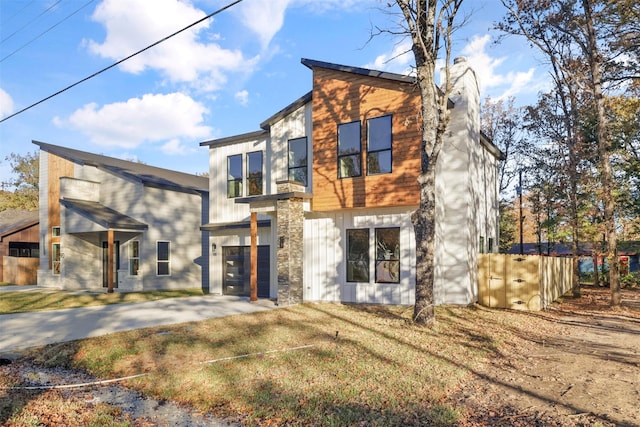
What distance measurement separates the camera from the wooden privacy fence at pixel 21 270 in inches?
914

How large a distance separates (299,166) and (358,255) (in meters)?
3.77

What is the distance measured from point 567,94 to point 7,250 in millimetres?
31104

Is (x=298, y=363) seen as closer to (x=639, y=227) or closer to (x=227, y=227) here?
(x=227, y=227)

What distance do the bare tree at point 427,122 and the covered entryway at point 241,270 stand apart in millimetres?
7143

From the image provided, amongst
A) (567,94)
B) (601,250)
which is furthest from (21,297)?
(567,94)

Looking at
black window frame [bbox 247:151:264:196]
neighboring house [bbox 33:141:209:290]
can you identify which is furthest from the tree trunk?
neighboring house [bbox 33:141:209:290]

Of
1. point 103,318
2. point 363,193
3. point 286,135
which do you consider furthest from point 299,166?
point 103,318

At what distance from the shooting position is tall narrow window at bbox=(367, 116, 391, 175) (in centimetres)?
1263

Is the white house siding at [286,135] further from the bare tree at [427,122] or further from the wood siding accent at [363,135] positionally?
Result: the bare tree at [427,122]

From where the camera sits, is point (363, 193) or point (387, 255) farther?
point (387, 255)

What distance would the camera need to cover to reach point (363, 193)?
1285 cm

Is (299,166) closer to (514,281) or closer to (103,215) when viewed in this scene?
(514,281)

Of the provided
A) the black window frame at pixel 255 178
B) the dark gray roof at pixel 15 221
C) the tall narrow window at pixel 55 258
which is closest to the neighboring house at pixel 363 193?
the black window frame at pixel 255 178

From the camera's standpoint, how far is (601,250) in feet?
49.0
